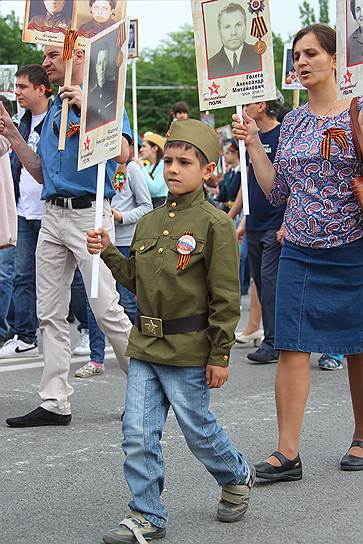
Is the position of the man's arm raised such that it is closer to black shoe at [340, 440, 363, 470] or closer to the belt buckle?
the belt buckle

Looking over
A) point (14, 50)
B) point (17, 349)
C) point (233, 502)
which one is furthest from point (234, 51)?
point (14, 50)

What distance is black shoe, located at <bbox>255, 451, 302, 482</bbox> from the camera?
16.9ft

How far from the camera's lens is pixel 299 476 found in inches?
205

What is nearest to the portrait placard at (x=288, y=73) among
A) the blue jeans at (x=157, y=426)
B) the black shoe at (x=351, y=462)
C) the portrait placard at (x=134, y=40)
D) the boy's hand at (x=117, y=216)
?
the portrait placard at (x=134, y=40)

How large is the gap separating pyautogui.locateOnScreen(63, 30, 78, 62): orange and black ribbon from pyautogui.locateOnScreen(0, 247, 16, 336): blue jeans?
3767mm

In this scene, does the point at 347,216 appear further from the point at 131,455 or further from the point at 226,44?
the point at 131,455

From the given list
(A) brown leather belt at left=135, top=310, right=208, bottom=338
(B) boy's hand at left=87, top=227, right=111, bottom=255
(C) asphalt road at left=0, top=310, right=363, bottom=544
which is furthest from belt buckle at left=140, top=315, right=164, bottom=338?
(C) asphalt road at left=0, top=310, right=363, bottom=544

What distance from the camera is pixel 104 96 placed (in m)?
5.33

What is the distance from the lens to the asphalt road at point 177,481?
174 inches

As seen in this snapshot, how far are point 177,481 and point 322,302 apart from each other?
1.06 meters

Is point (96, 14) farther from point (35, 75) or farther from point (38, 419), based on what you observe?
point (38, 419)

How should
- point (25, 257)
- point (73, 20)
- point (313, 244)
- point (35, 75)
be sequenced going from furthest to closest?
1. point (25, 257)
2. point (35, 75)
3. point (73, 20)
4. point (313, 244)

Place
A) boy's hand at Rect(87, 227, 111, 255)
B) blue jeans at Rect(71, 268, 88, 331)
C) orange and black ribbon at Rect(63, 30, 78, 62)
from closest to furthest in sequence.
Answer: boy's hand at Rect(87, 227, 111, 255) → orange and black ribbon at Rect(63, 30, 78, 62) → blue jeans at Rect(71, 268, 88, 331)

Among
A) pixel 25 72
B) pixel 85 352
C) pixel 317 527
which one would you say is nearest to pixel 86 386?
pixel 85 352
